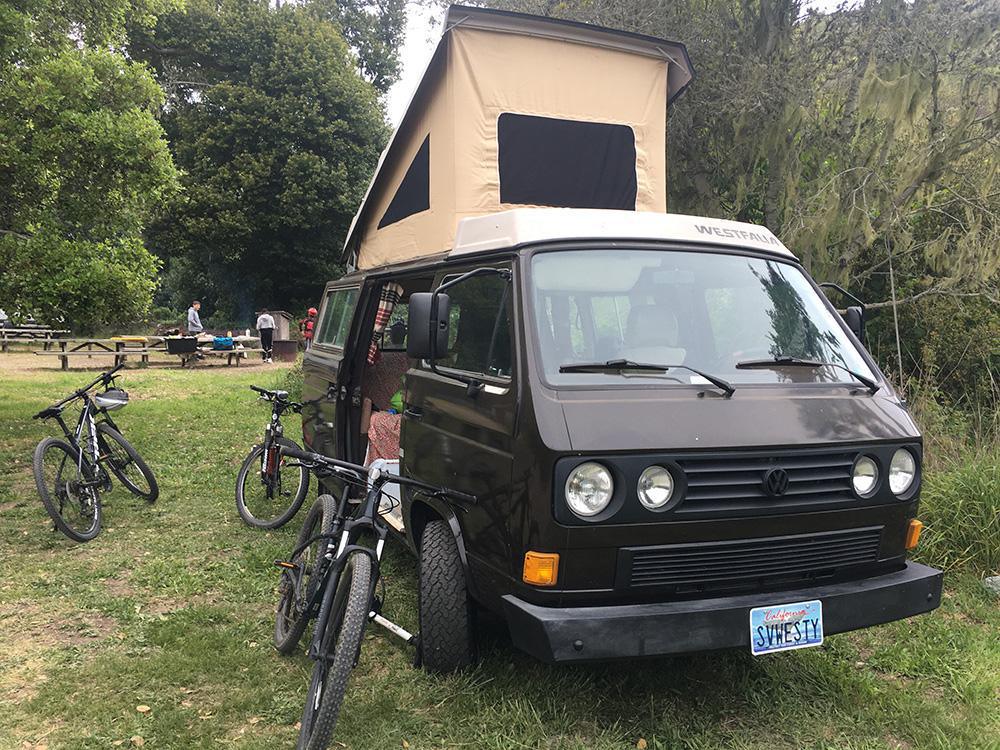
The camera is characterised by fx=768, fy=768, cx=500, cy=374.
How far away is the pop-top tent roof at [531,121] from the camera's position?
6137mm

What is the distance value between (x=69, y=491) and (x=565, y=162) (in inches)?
187

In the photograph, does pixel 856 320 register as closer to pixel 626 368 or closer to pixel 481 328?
pixel 626 368

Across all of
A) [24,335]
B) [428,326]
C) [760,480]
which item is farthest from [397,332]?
[24,335]

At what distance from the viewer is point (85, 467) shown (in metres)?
6.09

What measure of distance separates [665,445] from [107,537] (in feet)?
15.7

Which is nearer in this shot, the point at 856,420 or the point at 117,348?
the point at 856,420

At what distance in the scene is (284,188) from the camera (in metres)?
25.3

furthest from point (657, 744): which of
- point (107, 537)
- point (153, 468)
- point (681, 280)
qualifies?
point (153, 468)

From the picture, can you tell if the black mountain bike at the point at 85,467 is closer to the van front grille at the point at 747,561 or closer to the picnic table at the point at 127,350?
the van front grille at the point at 747,561

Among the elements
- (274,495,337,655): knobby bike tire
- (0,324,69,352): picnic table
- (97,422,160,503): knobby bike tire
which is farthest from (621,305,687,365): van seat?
(0,324,69,352): picnic table

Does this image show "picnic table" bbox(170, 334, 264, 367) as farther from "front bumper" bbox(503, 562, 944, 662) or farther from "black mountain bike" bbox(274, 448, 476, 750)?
→ "front bumper" bbox(503, 562, 944, 662)

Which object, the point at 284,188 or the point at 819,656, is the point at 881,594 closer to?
the point at 819,656

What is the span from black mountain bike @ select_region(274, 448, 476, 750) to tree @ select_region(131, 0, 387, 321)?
22718 mm

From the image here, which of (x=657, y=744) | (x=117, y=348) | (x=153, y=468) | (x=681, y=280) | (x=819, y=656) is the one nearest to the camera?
(x=657, y=744)
